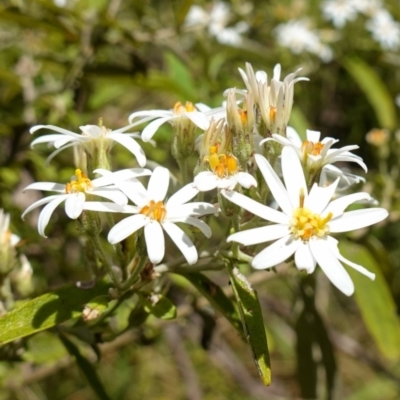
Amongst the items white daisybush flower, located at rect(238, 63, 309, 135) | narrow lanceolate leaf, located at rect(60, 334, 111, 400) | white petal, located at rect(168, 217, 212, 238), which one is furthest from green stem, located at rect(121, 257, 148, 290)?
white daisybush flower, located at rect(238, 63, 309, 135)

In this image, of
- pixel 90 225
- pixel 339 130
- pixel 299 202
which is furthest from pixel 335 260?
pixel 339 130

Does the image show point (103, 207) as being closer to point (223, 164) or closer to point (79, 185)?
point (79, 185)

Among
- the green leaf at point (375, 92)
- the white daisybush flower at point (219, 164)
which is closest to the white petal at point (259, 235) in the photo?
the white daisybush flower at point (219, 164)

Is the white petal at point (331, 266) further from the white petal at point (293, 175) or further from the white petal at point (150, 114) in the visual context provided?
the white petal at point (150, 114)

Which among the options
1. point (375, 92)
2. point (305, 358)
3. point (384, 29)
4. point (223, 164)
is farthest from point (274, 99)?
point (384, 29)

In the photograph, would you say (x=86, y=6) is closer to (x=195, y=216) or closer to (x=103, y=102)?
(x=103, y=102)

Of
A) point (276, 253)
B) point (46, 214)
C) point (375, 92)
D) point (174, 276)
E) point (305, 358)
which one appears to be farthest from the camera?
point (375, 92)
